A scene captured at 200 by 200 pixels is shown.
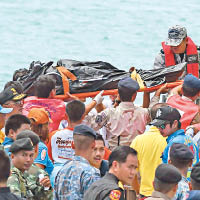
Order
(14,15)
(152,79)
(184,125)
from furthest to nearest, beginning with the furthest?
(14,15) < (152,79) < (184,125)

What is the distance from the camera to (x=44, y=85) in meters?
7.94

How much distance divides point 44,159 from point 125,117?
1375 mm

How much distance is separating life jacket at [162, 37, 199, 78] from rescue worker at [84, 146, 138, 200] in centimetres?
333

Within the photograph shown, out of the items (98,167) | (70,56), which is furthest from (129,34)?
(98,167)

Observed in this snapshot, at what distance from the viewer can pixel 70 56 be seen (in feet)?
73.3

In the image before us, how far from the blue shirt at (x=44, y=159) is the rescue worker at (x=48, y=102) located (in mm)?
1121

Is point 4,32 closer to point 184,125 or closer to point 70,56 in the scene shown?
point 70,56

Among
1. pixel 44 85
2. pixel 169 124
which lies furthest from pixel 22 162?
pixel 44 85

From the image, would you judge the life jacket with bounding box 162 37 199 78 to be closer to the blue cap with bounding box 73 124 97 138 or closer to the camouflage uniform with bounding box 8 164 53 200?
the blue cap with bounding box 73 124 97 138

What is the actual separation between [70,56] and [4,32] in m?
3.95

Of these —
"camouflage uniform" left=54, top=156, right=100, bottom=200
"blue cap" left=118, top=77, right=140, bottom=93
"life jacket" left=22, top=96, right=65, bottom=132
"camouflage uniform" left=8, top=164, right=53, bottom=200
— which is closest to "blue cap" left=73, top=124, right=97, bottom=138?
"camouflage uniform" left=54, top=156, right=100, bottom=200

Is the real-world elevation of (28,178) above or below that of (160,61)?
below

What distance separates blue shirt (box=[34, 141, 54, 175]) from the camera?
6629 millimetres

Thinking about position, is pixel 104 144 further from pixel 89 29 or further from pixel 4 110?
pixel 89 29
